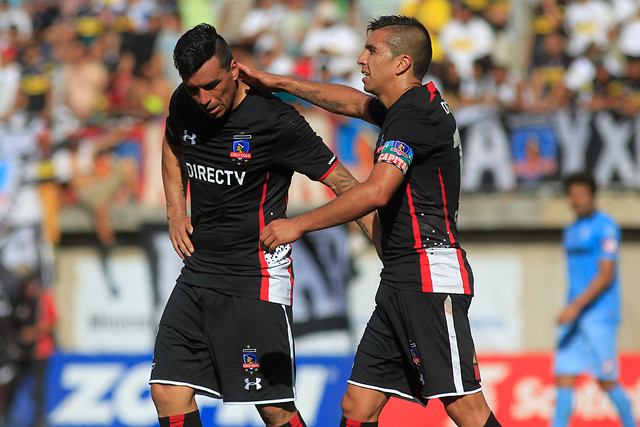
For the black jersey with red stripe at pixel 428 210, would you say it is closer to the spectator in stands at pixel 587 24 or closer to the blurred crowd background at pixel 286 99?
the blurred crowd background at pixel 286 99

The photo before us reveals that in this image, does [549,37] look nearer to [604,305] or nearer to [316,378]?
[604,305]

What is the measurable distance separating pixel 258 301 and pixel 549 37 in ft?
26.9

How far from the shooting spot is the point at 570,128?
32.3ft

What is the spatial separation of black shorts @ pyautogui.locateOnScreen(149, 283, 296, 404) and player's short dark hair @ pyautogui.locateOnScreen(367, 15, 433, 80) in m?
1.45

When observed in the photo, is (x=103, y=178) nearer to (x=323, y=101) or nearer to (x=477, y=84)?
(x=477, y=84)

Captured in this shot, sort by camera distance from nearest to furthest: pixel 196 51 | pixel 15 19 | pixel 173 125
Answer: pixel 196 51, pixel 173 125, pixel 15 19

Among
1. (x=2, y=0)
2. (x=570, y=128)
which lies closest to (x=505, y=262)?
(x=570, y=128)

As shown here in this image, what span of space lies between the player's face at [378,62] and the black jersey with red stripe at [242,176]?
432 mm

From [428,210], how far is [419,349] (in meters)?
0.69

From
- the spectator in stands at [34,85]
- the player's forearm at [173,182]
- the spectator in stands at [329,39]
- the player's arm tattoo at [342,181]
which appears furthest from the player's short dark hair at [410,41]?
the spectator in stands at [34,85]

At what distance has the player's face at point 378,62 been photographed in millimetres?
4258

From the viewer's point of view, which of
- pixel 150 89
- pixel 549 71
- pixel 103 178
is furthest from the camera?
pixel 150 89

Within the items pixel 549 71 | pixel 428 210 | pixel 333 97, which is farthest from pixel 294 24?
pixel 428 210

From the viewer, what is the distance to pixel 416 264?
427cm
